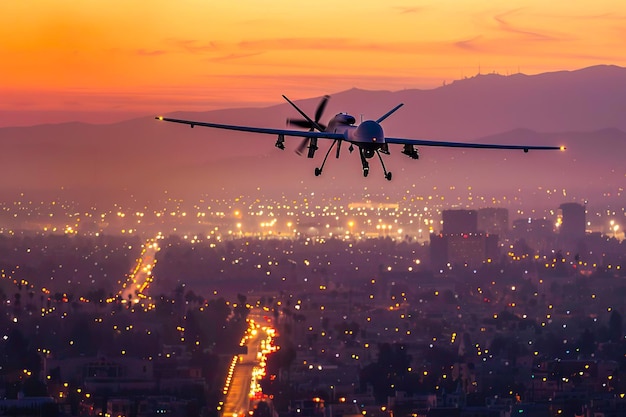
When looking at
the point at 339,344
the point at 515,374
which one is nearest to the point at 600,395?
the point at 515,374

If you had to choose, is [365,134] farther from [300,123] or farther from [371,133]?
[300,123]

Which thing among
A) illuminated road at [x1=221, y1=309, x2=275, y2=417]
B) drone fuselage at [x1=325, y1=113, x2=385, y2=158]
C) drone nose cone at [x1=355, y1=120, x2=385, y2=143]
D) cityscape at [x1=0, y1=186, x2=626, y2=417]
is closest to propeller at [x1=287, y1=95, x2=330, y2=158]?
drone fuselage at [x1=325, y1=113, x2=385, y2=158]

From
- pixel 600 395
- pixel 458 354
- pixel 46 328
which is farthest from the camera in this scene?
pixel 46 328

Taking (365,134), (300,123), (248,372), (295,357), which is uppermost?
(365,134)

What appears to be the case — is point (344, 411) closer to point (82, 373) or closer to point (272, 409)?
point (272, 409)

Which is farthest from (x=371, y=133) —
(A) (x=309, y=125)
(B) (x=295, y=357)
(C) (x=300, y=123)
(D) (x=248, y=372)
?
(B) (x=295, y=357)

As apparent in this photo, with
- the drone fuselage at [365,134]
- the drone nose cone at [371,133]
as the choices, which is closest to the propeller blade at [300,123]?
the drone fuselage at [365,134]
